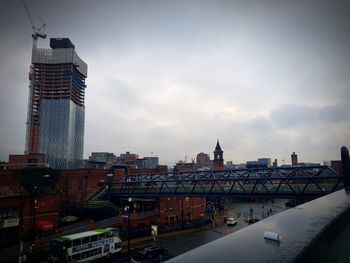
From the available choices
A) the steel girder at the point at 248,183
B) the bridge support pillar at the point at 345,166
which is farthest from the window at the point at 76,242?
the bridge support pillar at the point at 345,166

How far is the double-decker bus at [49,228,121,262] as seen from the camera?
93.7 feet

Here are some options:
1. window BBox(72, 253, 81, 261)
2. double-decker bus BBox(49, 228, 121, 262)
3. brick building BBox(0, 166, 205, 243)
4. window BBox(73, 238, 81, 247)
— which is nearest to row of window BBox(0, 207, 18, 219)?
brick building BBox(0, 166, 205, 243)

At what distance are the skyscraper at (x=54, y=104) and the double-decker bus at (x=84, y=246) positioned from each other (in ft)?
385

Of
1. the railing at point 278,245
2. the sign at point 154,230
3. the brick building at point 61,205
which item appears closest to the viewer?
the railing at point 278,245

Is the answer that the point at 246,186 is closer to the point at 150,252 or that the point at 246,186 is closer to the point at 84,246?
the point at 150,252

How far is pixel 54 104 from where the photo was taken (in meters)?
145

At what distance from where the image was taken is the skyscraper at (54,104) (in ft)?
460

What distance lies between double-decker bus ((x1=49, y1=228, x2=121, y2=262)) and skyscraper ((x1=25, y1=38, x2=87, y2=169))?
117416mm

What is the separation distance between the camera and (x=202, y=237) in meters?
47.8

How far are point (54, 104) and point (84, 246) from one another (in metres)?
131

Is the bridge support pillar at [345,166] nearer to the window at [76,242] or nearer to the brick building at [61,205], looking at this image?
the window at [76,242]

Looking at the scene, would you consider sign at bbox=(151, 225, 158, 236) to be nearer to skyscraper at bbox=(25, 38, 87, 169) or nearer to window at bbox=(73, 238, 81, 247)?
window at bbox=(73, 238, 81, 247)

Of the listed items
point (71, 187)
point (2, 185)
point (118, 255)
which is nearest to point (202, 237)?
point (118, 255)

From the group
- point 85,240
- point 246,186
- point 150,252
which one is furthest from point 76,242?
point 246,186
